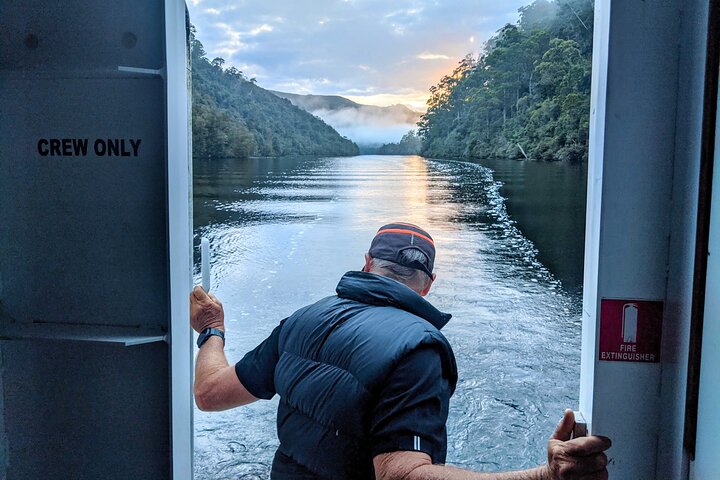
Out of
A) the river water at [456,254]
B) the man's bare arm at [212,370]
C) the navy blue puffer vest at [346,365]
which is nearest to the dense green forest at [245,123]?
the river water at [456,254]

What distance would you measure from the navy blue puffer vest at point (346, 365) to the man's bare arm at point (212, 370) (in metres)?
0.23

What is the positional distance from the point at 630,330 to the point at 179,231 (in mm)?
848

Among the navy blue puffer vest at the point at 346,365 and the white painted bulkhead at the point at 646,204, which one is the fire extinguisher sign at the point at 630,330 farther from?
the navy blue puffer vest at the point at 346,365

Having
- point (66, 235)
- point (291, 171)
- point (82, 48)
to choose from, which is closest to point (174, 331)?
point (66, 235)

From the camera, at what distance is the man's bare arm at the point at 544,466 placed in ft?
2.85

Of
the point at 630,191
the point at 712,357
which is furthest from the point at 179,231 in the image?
the point at 712,357

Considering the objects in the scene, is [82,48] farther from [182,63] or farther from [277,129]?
[277,129]

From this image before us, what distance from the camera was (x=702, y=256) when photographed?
0.88 meters

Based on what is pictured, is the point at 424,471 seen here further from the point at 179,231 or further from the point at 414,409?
the point at 179,231

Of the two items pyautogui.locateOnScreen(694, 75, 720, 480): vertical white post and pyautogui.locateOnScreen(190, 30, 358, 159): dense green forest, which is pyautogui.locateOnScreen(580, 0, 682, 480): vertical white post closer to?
pyautogui.locateOnScreen(694, 75, 720, 480): vertical white post

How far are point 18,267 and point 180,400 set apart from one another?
1.42 ft

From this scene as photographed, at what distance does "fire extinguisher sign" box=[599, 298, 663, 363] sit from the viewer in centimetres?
98

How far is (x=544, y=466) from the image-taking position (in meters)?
0.88

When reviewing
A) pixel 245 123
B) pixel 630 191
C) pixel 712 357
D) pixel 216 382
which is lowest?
pixel 216 382
